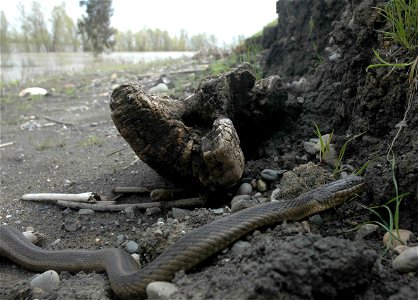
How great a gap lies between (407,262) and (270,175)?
1.85m

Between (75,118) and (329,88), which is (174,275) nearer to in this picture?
(329,88)

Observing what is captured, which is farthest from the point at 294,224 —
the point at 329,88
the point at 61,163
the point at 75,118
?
the point at 75,118

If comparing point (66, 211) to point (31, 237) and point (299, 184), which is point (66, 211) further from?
point (299, 184)

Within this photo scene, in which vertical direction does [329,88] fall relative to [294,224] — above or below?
above

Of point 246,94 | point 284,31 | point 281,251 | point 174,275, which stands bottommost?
point 174,275

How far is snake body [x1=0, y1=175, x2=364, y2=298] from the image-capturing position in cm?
274

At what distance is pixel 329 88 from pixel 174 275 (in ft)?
10.0

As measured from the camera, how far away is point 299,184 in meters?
3.56

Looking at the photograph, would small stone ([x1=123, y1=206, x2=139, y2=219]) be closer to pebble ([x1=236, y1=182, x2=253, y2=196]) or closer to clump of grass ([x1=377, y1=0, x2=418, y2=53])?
pebble ([x1=236, y1=182, x2=253, y2=196])

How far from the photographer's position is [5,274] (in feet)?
11.6

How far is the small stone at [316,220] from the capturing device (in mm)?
3180

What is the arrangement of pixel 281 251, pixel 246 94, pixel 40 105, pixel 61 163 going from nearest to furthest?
pixel 281 251 < pixel 246 94 < pixel 61 163 < pixel 40 105

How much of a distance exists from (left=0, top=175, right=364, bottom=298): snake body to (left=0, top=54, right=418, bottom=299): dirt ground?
9 cm

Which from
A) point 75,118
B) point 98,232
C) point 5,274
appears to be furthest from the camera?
point 75,118
